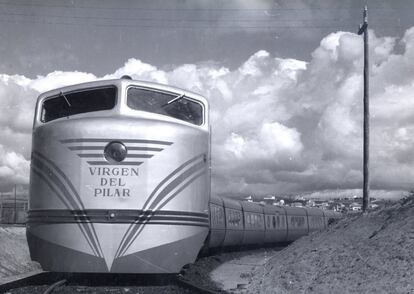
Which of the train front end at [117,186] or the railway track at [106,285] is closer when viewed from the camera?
the train front end at [117,186]

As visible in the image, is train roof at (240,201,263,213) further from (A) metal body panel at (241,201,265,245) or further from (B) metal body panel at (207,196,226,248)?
(B) metal body panel at (207,196,226,248)

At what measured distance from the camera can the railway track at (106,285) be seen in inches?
327

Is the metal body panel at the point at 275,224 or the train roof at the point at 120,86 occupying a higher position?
the train roof at the point at 120,86

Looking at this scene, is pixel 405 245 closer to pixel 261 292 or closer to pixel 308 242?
pixel 261 292

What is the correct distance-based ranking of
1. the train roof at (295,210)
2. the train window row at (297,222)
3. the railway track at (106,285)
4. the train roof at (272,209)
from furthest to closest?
the train window row at (297,222), the train roof at (295,210), the train roof at (272,209), the railway track at (106,285)

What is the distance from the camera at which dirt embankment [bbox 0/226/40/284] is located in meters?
11.5

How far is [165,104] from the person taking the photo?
9188mm

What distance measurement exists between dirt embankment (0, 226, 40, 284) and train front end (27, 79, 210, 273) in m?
3.20

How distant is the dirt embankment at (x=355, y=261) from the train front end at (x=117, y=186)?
5.25 feet

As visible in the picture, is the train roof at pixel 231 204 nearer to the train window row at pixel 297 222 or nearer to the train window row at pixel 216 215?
the train window row at pixel 216 215

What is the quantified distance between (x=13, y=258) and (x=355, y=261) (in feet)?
28.0

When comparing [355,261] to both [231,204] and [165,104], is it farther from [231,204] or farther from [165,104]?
[231,204]

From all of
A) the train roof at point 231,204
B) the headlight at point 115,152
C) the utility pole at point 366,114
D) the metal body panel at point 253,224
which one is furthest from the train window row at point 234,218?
the headlight at point 115,152

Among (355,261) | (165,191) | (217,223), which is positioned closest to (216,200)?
(217,223)
